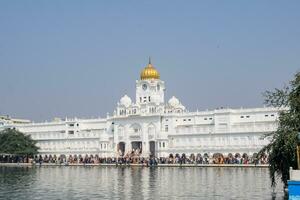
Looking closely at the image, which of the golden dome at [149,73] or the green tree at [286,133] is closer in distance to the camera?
the green tree at [286,133]

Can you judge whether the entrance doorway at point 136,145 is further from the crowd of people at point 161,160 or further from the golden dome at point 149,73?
the golden dome at point 149,73

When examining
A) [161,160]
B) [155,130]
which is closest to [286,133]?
[161,160]

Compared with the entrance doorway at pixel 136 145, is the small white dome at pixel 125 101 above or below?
above

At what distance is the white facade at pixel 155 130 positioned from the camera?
287ft

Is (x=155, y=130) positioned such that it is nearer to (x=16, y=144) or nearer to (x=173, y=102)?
(x=173, y=102)

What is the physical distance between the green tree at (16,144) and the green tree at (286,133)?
74.3 metres

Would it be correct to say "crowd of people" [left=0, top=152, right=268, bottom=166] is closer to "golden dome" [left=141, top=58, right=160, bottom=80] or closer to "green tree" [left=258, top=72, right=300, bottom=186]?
"golden dome" [left=141, top=58, right=160, bottom=80]

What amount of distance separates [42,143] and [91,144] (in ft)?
43.7

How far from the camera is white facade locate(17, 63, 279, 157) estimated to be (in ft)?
287

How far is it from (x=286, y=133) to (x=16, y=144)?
252 feet

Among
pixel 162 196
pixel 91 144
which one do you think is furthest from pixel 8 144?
pixel 162 196

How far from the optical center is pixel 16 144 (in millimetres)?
98500

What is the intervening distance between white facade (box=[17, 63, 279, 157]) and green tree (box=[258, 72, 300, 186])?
2158 inches


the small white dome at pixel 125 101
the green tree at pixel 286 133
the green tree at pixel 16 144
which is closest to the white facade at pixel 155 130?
the small white dome at pixel 125 101
